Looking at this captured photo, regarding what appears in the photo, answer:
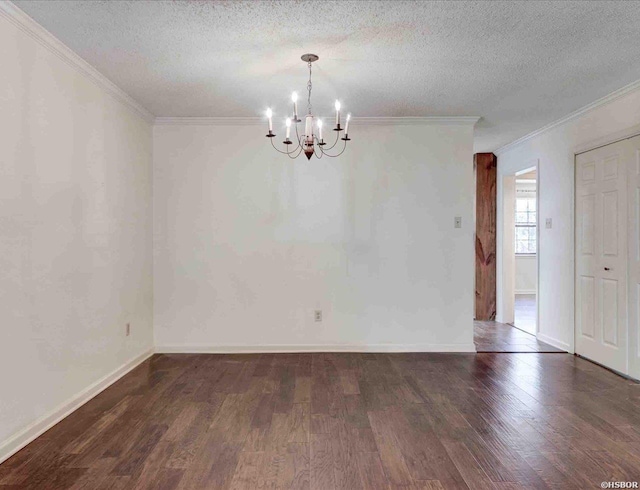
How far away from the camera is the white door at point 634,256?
3.62m

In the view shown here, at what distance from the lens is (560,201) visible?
472 centimetres

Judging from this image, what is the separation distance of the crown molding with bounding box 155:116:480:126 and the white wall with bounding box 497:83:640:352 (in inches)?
39.2

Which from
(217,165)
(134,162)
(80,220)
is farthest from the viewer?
(217,165)

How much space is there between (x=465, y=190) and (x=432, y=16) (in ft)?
7.99

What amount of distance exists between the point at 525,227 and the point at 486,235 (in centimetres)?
384

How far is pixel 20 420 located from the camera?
8.09 feet

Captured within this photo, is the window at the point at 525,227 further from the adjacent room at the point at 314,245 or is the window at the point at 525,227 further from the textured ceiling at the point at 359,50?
the textured ceiling at the point at 359,50

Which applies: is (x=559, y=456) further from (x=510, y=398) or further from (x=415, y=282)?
(x=415, y=282)

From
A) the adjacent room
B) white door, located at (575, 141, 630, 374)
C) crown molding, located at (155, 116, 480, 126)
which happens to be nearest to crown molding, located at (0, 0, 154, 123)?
the adjacent room

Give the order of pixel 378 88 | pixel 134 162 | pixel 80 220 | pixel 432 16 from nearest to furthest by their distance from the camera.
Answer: pixel 432 16
pixel 80 220
pixel 378 88
pixel 134 162

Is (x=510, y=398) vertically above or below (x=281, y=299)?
below

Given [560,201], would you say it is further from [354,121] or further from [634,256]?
[354,121]

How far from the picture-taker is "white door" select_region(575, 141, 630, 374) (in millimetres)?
3807

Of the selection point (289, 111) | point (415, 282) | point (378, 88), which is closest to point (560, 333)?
point (415, 282)
